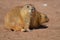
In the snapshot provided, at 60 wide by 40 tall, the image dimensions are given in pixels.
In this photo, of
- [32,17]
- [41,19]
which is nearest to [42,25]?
[41,19]

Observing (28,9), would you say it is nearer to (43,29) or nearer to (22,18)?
(22,18)

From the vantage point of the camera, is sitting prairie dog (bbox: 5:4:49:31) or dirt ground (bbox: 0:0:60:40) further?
sitting prairie dog (bbox: 5:4:49:31)

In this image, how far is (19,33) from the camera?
9016 millimetres

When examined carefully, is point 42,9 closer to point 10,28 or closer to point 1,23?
point 1,23

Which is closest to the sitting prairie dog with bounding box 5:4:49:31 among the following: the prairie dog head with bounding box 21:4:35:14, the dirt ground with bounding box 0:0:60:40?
the prairie dog head with bounding box 21:4:35:14

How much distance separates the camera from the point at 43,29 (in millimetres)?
9656

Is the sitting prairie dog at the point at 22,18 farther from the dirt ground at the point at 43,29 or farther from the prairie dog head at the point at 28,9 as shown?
the dirt ground at the point at 43,29

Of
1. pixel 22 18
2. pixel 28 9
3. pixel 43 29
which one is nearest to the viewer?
pixel 28 9

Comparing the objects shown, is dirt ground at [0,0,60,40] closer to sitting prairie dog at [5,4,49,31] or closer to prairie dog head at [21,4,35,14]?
sitting prairie dog at [5,4,49,31]

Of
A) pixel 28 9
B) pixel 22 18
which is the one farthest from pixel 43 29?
pixel 28 9

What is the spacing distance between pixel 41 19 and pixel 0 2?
480cm

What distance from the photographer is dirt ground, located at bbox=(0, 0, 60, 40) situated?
340 inches

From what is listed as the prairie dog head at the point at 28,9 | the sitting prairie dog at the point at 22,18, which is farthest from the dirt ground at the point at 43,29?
the prairie dog head at the point at 28,9

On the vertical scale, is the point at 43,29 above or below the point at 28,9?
below
